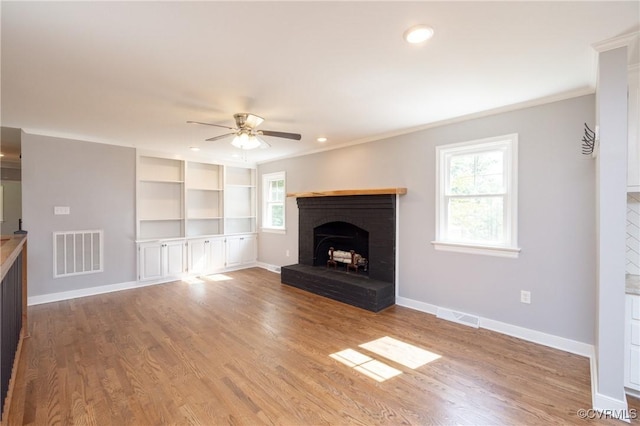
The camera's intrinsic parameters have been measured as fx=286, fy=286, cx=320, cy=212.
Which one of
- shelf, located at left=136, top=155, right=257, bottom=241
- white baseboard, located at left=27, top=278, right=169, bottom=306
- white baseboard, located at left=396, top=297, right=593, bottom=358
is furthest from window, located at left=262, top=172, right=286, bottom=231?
white baseboard, located at left=396, top=297, right=593, bottom=358

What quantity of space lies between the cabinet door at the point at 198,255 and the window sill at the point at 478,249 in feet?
14.3

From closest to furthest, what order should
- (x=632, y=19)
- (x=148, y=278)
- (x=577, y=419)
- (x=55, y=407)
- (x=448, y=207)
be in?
1. (x=632, y=19)
2. (x=577, y=419)
3. (x=55, y=407)
4. (x=448, y=207)
5. (x=148, y=278)

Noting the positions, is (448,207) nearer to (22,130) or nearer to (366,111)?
(366,111)

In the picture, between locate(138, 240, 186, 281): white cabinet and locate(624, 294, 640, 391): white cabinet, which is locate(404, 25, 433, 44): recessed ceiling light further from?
locate(138, 240, 186, 281): white cabinet


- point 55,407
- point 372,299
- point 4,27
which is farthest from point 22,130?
point 372,299

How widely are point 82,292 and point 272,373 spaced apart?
13.0ft

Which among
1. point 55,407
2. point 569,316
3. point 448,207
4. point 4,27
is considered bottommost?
point 55,407

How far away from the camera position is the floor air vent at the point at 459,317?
3347 millimetres

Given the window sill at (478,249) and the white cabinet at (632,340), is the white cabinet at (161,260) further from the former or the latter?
the white cabinet at (632,340)

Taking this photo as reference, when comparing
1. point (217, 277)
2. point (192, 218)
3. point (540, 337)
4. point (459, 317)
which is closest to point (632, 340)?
point (540, 337)

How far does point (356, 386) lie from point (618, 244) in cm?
205

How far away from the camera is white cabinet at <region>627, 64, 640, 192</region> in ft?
6.72

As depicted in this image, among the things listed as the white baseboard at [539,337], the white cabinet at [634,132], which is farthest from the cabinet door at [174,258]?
the white cabinet at [634,132]

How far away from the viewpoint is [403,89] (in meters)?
2.67
